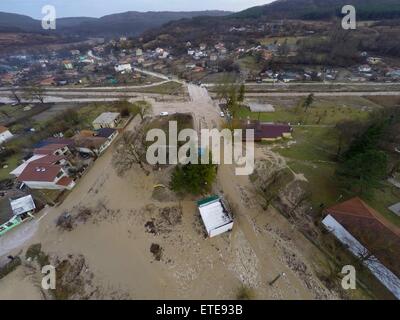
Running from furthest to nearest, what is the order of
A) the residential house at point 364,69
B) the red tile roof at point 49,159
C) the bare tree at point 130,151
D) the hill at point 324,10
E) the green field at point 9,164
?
the hill at point 324,10 → the residential house at point 364,69 → the bare tree at point 130,151 → the green field at point 9,164 → the red tile roof at point 49,159

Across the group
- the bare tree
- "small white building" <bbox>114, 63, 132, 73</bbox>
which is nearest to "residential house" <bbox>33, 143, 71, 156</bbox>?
the bare tree

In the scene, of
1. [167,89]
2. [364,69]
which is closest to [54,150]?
[167,89]

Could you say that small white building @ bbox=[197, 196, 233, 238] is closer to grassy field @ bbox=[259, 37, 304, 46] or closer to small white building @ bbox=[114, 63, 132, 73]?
small white building @ bbox=[114, 63, 132, 73]

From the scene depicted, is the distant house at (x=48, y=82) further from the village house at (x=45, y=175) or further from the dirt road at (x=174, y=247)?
the dirt road at (x=174, y=247)

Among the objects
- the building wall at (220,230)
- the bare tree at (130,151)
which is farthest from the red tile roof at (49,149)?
the building wall at (220,230)

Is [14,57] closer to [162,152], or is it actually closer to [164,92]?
[164,92]

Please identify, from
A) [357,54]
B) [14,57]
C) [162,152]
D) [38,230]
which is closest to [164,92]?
[162,152]

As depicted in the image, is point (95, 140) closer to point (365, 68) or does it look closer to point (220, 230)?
point (220, 230)
